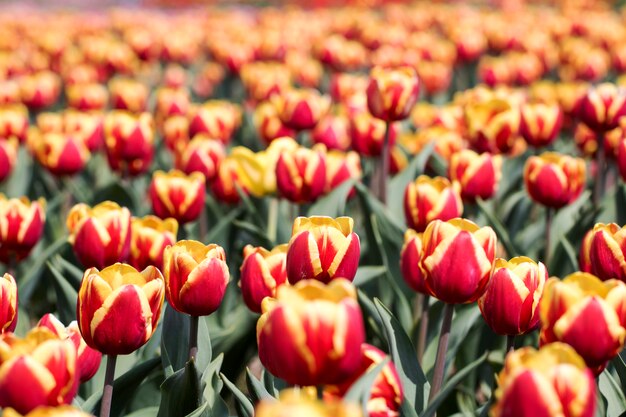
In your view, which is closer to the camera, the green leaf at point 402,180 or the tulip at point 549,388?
the tulip at point 549,388

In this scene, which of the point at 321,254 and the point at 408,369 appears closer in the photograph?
the point at 321,254

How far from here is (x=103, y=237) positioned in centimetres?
241

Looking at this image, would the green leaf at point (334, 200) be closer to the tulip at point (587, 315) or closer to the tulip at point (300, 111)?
the tulip at point (300, 111)

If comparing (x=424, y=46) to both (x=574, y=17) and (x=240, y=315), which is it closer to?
(x=574, y=17)

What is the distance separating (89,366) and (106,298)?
0.27 m

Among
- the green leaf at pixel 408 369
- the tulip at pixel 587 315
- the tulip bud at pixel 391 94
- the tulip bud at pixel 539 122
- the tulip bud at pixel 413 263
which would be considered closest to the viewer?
the tulip at pixel 587 315

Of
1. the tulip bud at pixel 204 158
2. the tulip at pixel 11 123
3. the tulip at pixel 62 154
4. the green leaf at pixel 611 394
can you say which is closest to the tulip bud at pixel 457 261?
the green leaf at pixel 611 394

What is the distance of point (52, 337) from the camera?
1.50m

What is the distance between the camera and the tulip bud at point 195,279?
1.90m

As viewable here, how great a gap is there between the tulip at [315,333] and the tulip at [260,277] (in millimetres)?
731

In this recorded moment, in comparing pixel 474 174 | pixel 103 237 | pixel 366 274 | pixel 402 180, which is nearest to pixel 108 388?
pixel 103 237

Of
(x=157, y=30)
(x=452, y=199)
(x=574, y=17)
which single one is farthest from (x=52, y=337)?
(x=574, y=17)

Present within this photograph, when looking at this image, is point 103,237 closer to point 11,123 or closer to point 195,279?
point 195,279

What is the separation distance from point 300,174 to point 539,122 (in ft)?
4.27
